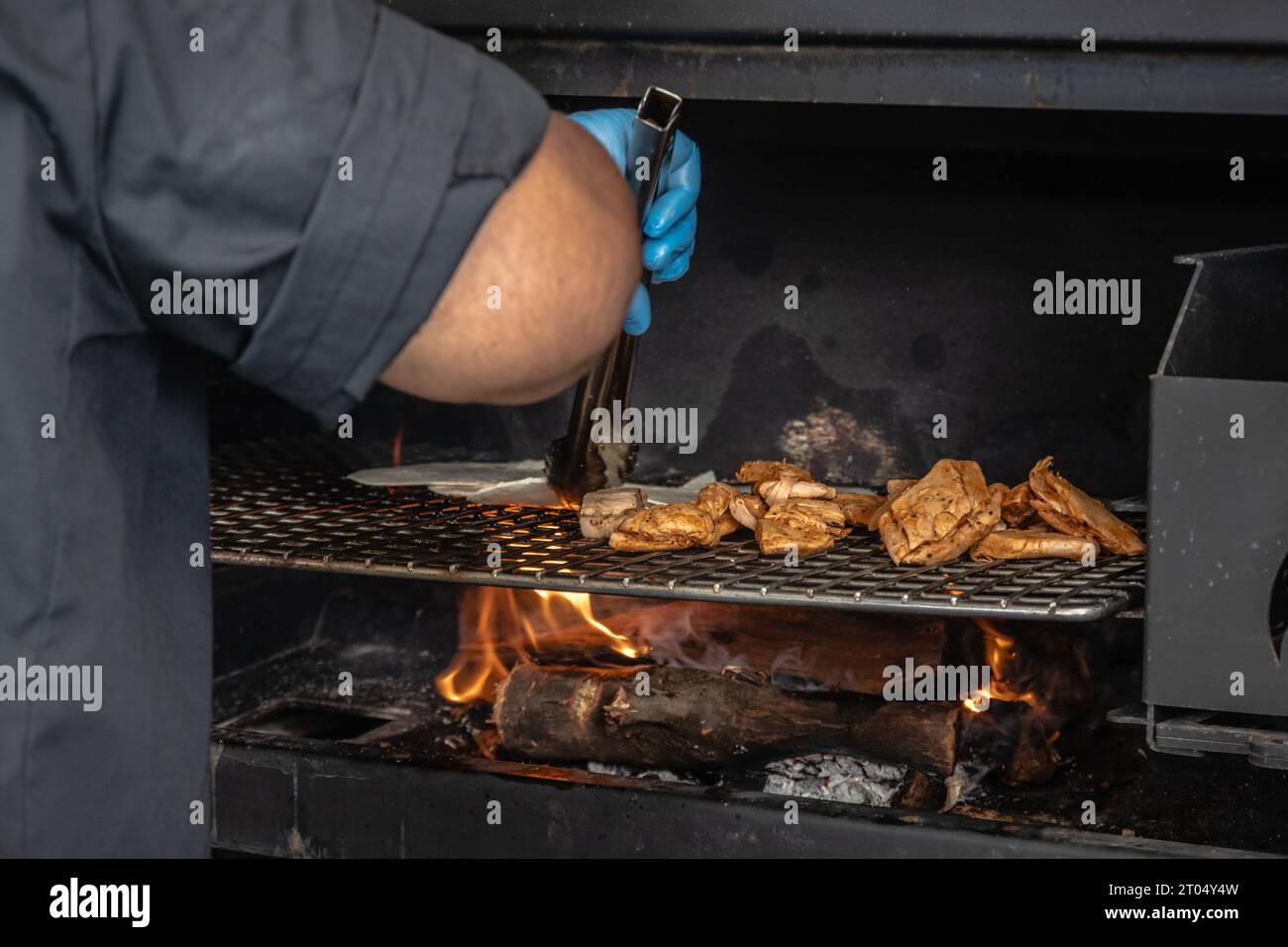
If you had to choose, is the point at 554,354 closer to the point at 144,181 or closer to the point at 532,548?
the point at 144,181

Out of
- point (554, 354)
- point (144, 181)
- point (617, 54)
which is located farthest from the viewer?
point (617, 54)

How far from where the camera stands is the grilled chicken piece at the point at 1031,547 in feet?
6.31

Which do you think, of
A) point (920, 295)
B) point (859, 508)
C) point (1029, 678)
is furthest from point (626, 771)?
point (920, 295)

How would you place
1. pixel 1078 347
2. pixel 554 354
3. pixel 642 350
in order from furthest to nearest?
pixel 642 350 → pixel 1078 347 → pixel 554 354

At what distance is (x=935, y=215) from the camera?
8.34 feet

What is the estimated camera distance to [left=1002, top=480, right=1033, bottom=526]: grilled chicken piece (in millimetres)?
2072

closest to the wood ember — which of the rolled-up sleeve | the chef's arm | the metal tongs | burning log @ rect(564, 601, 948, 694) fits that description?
burning log @ rect(564, 601, 948, 694)

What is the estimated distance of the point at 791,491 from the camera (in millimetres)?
2180

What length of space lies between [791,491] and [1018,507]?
364 mm
